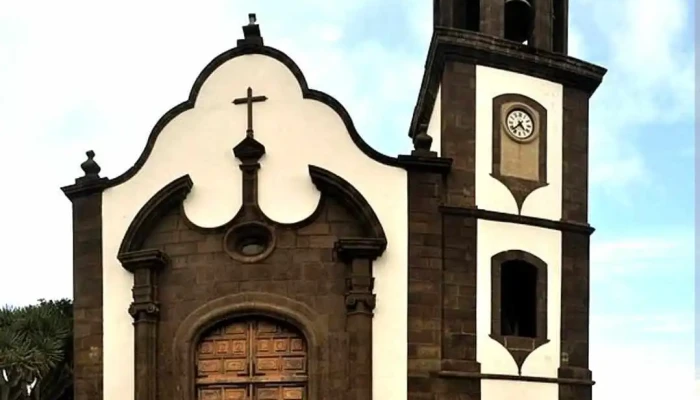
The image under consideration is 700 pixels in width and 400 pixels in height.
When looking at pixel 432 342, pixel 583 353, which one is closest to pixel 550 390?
pixel 583 353

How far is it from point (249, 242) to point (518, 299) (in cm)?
513

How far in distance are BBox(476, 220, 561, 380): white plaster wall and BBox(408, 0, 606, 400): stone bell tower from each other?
22mm

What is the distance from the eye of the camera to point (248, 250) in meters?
17.9

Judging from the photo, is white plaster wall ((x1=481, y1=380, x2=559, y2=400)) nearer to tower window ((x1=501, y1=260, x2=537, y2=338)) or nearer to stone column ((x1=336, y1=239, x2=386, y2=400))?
tower window ((x1=501, y1=260, x2=537, y2=338))

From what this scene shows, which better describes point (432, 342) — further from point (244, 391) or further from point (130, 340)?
point (130, 340)

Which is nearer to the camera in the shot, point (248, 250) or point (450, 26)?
point (248, 250)

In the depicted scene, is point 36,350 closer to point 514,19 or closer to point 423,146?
point 423,146

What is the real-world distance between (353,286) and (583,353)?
180 inches

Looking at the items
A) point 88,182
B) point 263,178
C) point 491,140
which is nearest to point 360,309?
point 263,178

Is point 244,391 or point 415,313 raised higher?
point 415,313

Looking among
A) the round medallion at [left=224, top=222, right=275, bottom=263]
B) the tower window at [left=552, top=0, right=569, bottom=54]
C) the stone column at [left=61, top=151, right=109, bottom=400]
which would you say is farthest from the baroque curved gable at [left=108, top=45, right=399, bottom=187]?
the tower window at [left=552, top=0, right=569, bottom=54]

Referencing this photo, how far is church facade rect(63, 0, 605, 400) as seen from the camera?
1736 centimetres

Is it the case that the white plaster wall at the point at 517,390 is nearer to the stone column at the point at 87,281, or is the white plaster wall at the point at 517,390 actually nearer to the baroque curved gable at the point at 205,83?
the baroque curved gable at the point at 205,83

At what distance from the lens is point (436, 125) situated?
19.0 meters
